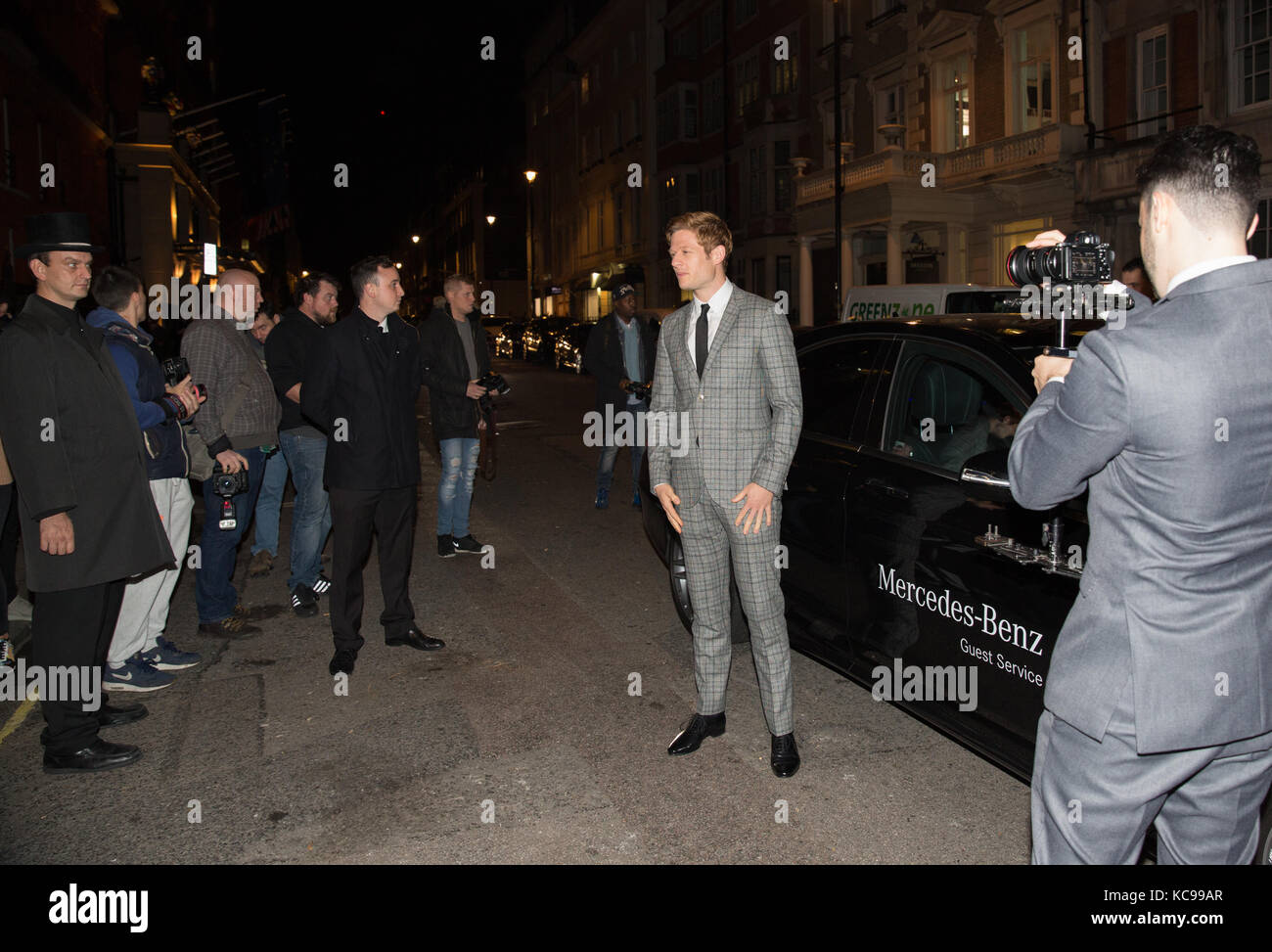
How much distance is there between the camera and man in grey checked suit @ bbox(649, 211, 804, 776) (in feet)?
12.2

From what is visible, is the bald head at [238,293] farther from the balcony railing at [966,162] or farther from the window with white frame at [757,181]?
the window with white frame at [757,181]

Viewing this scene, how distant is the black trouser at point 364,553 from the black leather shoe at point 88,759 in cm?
130

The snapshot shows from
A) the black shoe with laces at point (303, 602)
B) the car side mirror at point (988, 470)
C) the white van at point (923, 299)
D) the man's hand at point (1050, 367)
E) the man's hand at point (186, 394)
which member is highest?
the white van at point (923, 299)

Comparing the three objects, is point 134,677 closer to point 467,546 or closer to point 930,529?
point 467,546

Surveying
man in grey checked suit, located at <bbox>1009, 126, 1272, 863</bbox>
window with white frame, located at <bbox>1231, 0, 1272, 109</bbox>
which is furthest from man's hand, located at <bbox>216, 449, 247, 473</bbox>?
window with white frame, located at <bbox>1231, 0, 1272, 109</bbox>

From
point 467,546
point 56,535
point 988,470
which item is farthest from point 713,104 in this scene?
point 988,470

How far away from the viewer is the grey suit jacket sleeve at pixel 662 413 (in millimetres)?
3973

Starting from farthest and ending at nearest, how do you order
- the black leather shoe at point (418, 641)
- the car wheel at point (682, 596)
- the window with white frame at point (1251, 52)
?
1. the window with white frame at point (1251, 52)
2. the black leather shoe at point (418, 641)
3. the car wheel at point (682, 596)

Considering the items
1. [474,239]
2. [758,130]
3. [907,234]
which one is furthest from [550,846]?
[474,239]

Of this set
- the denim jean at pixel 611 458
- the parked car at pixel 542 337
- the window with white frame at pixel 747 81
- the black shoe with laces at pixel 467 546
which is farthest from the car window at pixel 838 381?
the window with white frame at pixel 747 81

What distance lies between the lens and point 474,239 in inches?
3031

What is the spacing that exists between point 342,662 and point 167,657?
1028 mm

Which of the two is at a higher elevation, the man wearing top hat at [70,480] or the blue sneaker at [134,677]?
the man wearing top hat at [70,480]

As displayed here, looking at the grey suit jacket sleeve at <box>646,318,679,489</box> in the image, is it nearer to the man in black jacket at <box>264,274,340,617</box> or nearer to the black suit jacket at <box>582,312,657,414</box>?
the man in black jacket at <box>264,274,340,617</box>
